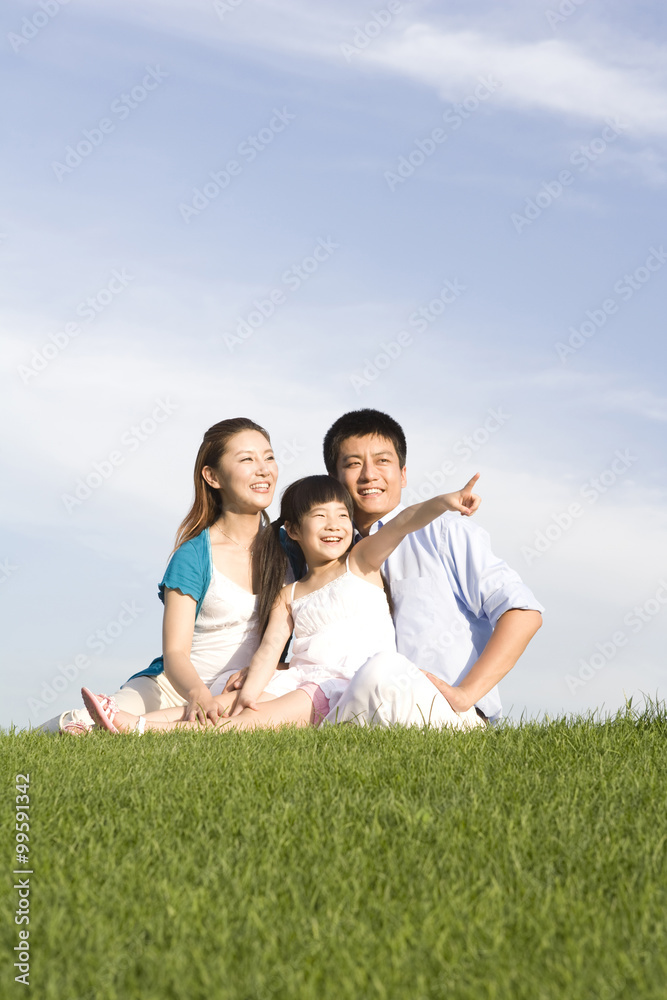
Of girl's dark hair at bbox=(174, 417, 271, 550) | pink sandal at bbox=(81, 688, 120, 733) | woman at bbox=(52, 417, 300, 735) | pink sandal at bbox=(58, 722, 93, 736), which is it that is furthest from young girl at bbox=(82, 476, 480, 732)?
girl's dark hair at bbox=(174, 417, 271, 550)

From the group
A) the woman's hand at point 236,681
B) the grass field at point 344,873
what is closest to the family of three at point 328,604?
the woman's hand at point 236,681

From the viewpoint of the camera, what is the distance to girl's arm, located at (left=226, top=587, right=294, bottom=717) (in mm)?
5895

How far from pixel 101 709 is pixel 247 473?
80.7 inches

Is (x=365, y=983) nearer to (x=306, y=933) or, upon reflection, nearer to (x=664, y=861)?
(x=306, y=933)

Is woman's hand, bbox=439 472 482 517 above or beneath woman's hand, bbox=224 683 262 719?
above

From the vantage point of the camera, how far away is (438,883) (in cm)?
278

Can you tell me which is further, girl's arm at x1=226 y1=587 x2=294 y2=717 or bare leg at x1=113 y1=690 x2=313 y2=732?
girl's arm at x1=226 y1=587 x2=294 y2=717

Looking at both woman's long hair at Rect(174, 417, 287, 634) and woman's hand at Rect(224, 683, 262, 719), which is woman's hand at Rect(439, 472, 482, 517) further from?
woman's hand at Rect(224, 683, 262, 719)

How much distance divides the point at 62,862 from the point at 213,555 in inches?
153

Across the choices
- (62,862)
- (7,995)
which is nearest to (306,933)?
(7,995)

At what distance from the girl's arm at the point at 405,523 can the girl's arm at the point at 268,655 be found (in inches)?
24.7

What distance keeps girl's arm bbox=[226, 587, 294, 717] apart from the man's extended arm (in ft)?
3.58

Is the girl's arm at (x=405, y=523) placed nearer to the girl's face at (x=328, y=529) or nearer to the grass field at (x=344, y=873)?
the girl's face at (x=328, y=529)

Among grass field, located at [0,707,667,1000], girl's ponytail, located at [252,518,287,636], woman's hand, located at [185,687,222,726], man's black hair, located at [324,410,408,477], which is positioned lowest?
grass field, located at [0,707,667,1000]
